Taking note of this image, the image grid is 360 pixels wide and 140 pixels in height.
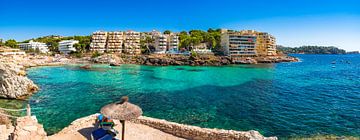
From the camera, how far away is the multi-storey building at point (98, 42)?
121 meters

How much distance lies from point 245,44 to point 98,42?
74.8 metres

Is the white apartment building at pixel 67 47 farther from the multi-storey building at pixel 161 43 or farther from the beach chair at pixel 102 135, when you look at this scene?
the beach chair at pixel 102 135

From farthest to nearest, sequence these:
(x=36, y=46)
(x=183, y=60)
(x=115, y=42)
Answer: (x=36, y=46) → (x=115, y=42) → (x=183, y=60)

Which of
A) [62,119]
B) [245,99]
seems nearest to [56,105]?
[62,119]

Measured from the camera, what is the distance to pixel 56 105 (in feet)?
81.3

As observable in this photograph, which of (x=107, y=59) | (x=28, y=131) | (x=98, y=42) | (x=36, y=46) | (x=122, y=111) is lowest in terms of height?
(x=28, y=131)

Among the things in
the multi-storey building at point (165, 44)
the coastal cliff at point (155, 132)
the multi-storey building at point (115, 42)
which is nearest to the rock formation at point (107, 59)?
the multi-storey building at point (115, 42)

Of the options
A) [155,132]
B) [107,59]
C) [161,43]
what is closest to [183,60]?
[161,43]

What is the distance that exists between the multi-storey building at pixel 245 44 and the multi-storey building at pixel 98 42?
61.4m

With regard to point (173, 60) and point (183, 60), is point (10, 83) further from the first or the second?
point (183, 60)

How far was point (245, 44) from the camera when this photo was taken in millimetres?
112750

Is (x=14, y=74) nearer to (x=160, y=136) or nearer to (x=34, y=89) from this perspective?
(x=34, y=89)

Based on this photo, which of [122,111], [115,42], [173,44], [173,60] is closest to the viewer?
[122,111]

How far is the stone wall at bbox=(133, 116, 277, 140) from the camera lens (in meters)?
11.7
